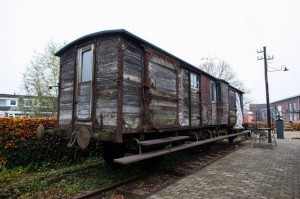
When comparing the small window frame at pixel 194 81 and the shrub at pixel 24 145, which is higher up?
the small window frame at pixel 194 81

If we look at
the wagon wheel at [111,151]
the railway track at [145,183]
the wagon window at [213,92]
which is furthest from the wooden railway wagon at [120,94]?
the wagon window at [213,92]

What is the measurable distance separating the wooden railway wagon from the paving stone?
1047mm

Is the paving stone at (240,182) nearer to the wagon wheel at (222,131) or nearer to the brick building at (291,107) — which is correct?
the wagon wheel at (222,131)

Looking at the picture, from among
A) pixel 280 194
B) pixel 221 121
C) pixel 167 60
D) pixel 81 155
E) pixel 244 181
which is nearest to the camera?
pixel 280 194

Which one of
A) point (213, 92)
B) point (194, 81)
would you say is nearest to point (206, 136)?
point (213, 92)

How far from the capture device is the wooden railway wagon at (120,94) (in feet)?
16.9

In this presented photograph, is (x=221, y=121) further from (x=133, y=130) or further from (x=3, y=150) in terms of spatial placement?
(x=3, y=150)

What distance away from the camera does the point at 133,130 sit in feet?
17.8

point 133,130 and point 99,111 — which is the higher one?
point 99,111

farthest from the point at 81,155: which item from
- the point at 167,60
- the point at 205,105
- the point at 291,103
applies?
the point at 291,103

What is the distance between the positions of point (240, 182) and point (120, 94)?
365 centimetres

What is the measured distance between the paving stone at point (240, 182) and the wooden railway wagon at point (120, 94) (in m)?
1.05

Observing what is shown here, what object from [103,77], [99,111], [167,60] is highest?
[167,60]

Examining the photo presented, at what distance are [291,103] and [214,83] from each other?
3961 centimetres
